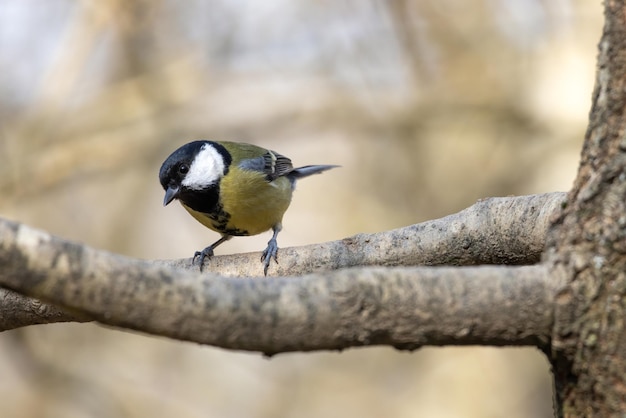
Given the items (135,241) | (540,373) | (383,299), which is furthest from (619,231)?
(135,241)

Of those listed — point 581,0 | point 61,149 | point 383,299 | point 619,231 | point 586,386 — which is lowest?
point 586,386

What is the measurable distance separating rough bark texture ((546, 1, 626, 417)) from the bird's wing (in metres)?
2.60

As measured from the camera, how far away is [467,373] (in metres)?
6.05

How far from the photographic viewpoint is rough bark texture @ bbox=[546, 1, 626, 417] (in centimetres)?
126

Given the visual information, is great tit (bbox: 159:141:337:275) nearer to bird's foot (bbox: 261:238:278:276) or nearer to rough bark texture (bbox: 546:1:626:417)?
bird's foot (bbox: 261:238:278:276)

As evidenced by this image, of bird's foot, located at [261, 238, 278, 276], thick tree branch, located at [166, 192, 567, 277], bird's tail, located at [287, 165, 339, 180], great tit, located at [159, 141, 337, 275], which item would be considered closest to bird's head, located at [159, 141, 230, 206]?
great tit, located at [159, 141, 337, 275]

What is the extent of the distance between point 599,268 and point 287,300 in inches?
22.0

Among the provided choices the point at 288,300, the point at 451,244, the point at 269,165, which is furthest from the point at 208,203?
the point at 288,300

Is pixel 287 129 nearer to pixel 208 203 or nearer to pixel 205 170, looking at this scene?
pixel 205 170

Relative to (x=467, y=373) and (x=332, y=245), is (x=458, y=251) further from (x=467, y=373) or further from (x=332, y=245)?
(x=467, y=373)

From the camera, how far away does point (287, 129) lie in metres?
6.32

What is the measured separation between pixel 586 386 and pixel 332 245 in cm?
119

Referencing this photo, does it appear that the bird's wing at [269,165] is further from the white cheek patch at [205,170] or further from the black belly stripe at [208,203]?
the black belly stripe at [208,203]

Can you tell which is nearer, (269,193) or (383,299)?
(383,299)
